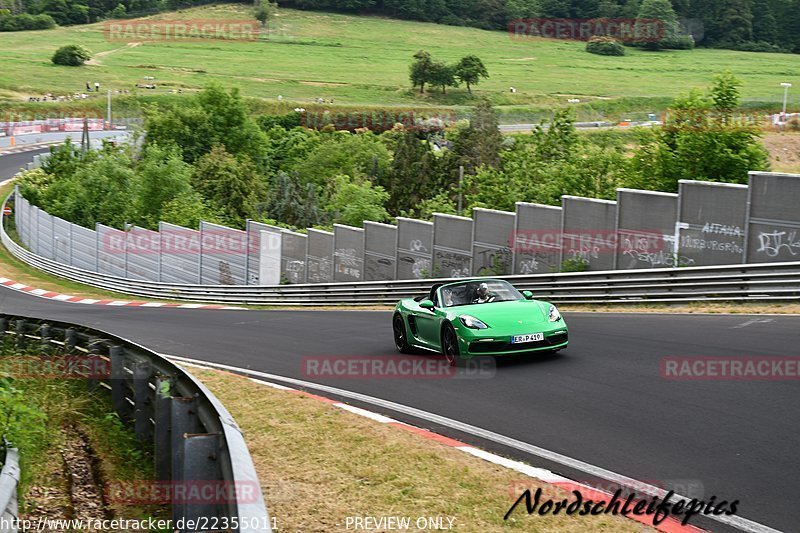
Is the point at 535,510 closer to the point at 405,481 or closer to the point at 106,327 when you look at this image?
the point at 405,481

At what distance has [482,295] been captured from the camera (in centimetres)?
1518

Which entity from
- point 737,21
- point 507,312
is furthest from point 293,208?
point 737,21

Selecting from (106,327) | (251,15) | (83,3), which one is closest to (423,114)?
(251,15)

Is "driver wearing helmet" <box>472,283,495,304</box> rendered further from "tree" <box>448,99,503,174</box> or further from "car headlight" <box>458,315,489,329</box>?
"tree" <box>448,99,503,174</box>

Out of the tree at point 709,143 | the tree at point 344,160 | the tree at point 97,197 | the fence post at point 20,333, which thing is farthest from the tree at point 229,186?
the fence post at point 20,333

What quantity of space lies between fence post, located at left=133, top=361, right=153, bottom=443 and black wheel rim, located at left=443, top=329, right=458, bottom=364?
17.3ft

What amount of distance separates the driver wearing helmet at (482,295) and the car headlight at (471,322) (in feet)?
2.54

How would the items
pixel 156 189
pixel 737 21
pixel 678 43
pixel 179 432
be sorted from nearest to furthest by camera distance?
pixel 179 432 → pixel 156 189 → pixel 678 43 → pixel 737 21

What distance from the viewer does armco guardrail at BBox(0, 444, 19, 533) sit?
19.7 feet

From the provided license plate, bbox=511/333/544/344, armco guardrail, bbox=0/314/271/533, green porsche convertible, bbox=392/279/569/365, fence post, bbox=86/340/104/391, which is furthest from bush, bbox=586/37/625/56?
fence post, bbox=86/340/104/391

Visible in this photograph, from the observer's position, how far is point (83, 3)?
18938 cm

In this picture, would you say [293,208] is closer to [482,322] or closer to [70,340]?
[70,340]

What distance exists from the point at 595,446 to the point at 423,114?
4210 inches

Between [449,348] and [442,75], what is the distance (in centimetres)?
12292
